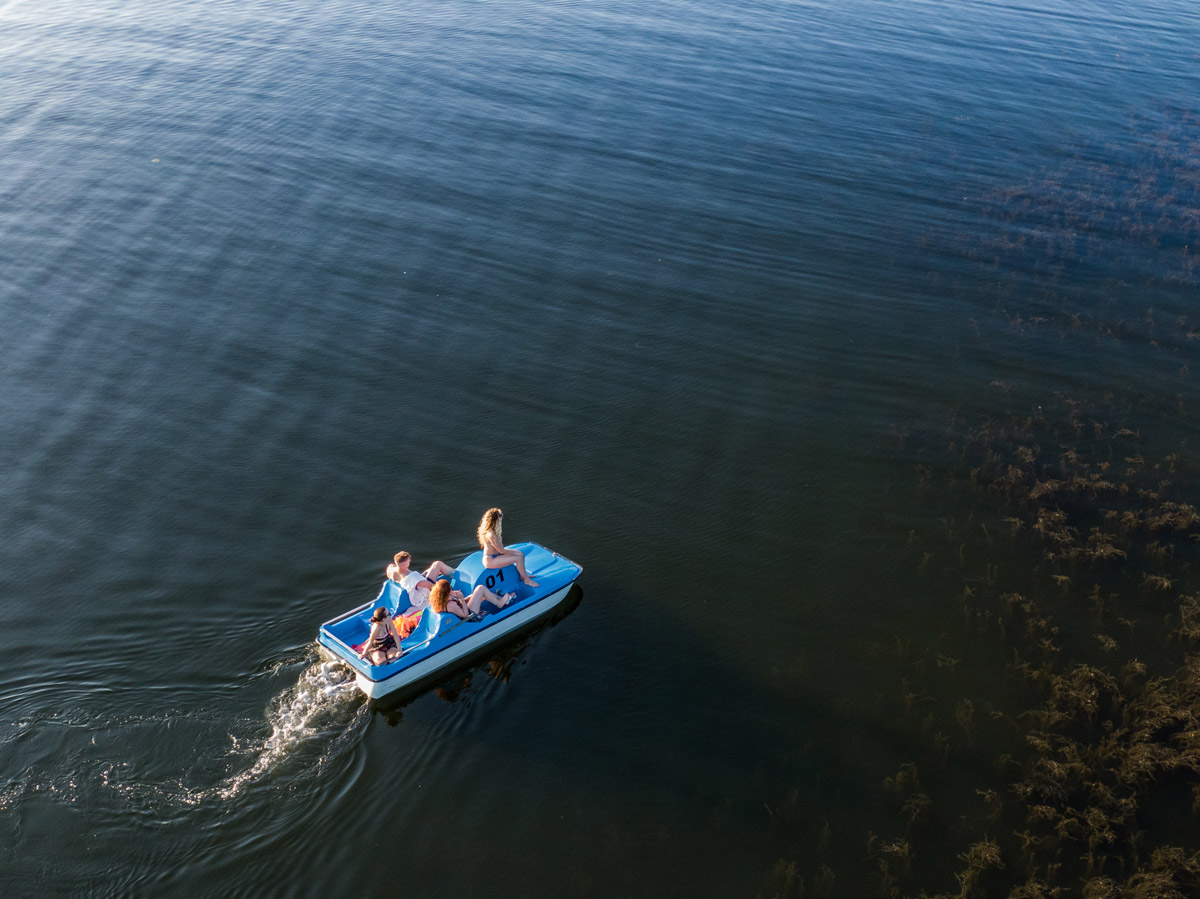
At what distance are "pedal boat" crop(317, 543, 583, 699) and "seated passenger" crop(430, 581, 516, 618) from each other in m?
0.08

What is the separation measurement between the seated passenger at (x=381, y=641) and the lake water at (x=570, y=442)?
0.57m

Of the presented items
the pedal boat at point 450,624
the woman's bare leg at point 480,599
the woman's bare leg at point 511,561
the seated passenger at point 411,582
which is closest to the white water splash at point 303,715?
the pedal boat at point 450,624

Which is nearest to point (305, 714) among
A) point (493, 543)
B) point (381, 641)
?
point (381, 641)

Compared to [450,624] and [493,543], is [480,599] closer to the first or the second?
[450,624]

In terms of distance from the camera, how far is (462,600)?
1154 centimetres

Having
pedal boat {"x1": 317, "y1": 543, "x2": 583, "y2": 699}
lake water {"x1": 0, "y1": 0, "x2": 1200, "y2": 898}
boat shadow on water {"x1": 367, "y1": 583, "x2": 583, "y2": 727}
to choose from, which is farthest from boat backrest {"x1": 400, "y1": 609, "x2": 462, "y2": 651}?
lake water {"x1": 0, "y1": 0, "x2": 1200, "y2": 898}

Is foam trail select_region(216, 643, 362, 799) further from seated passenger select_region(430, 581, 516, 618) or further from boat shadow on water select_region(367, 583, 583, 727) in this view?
seated passenger select_region(430, 581, 516, 618)

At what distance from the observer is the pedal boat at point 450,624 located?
35.7ft

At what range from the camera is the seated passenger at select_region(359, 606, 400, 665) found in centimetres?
1089

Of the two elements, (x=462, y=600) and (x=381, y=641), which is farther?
(x=462, y=600)

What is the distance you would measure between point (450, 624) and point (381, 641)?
0.83 m

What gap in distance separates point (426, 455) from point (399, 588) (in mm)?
3430

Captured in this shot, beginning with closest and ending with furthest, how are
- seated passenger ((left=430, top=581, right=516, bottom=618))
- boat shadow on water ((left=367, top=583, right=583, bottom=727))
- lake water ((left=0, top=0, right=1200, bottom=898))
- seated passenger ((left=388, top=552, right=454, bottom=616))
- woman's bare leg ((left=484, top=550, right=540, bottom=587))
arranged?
lake water ((left=0, top=0, right=1200, bottom=898)) < boat shadow on water ((left=367, top=583, right=583, bottom=727)) < seated passenger ((left=430, top=581, right=516, bottom=618)) < seated passenger ((left=388, top=552, right=454, bottom=616)) < woman's bare leg ((left=484, top=550, right=540, bottom=587))

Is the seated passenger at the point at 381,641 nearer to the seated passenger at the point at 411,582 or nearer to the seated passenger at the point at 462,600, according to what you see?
the seated passenger at the point at 411,582
